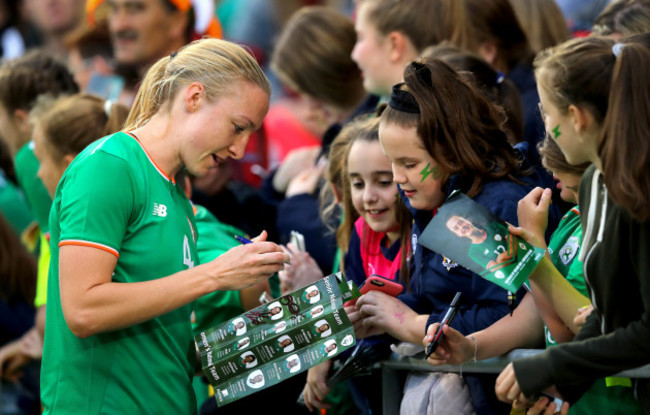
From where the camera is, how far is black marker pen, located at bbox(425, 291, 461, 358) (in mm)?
2786

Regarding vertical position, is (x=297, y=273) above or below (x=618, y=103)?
below

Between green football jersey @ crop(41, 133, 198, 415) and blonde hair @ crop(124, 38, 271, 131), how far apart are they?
17cm

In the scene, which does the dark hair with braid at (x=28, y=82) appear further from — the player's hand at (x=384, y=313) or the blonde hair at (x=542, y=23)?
the player's hand at (x=384, y=313)

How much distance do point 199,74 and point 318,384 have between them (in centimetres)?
130

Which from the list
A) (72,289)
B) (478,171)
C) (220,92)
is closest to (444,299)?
(478,171)

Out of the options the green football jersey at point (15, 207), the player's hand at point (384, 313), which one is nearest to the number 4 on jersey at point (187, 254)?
the player's hand at point (384, 313)

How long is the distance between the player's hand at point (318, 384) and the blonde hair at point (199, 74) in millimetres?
1104

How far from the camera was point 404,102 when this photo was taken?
3262 mm

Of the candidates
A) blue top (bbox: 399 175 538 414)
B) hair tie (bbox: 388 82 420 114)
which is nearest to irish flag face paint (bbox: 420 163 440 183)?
blue top (bbox: 399 175 538 414)

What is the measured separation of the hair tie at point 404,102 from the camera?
3.23 meters

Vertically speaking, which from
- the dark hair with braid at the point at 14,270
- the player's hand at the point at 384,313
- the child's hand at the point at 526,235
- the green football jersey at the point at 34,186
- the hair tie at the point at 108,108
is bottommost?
the dark hair with braid at the point at 14,270

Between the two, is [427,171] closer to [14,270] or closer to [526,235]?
[526,235]

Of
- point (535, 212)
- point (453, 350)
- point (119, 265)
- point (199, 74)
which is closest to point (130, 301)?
point (119, 265)

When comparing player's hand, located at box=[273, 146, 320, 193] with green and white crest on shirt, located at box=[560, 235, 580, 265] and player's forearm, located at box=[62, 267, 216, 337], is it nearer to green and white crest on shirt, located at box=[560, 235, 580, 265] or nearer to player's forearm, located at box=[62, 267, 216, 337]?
green and white crest on shirt, located at box=[560, 235, 580, 265]
